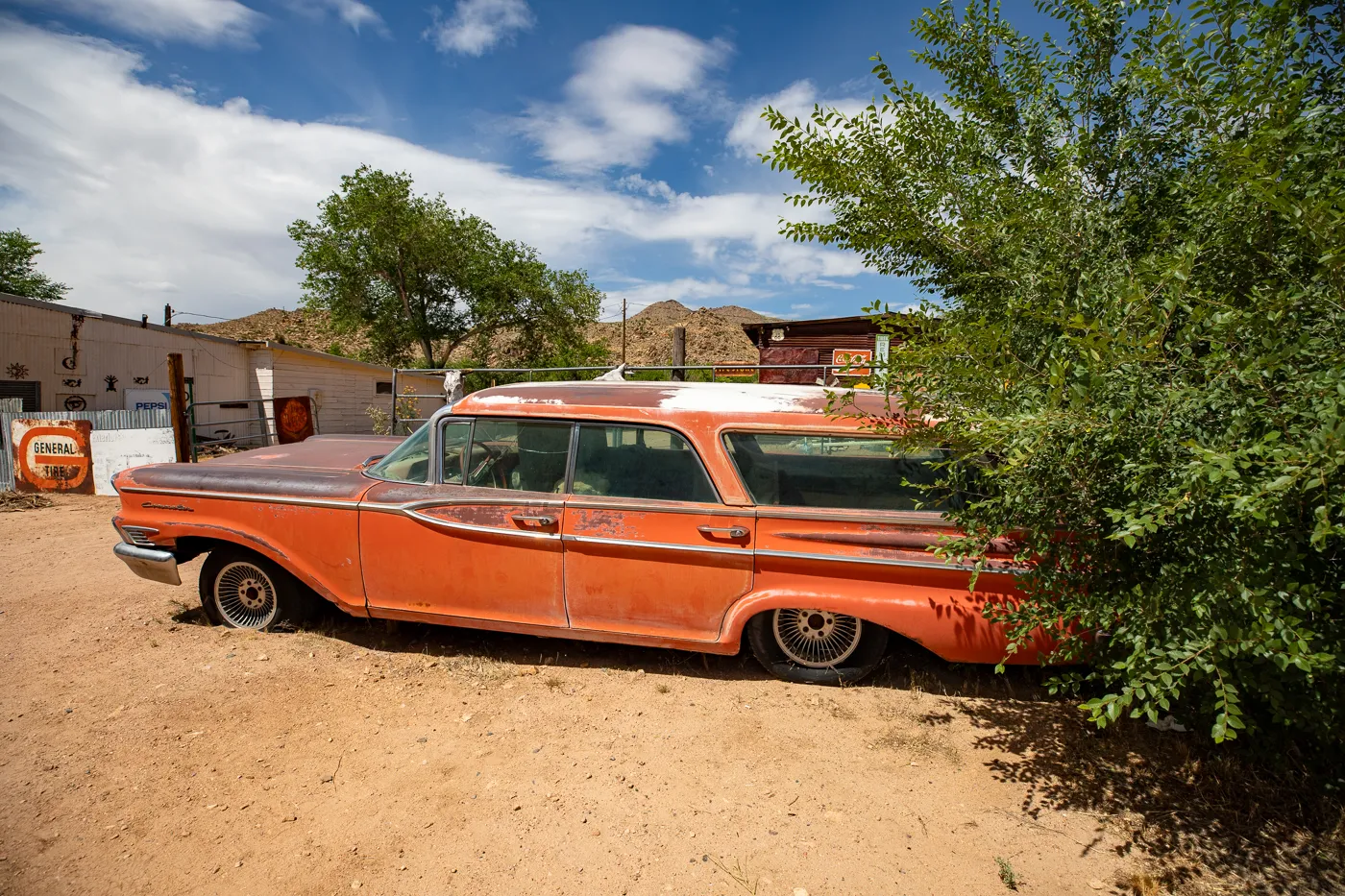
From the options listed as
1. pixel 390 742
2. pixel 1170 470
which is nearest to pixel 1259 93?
pixel 1170 470

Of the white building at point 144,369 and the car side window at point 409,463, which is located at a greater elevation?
the white building at point 144,369

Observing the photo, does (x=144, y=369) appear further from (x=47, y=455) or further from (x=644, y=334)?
(x=644, y=334)

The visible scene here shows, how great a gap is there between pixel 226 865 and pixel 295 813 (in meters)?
0.28

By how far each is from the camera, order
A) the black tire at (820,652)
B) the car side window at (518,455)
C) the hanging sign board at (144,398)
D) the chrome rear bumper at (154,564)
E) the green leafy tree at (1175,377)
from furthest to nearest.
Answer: the hanging sign board at (144,398) → the chrome rear bumper at (154,564) → the car side window at (518,455) → the black tire at (820,652) → the green leafy tree at (1175,377)

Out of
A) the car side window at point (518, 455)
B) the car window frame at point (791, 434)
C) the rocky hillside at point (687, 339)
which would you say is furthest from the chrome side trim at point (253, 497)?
the rocky hillside at point (687, 339)

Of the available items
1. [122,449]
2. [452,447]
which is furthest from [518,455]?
[122,449]

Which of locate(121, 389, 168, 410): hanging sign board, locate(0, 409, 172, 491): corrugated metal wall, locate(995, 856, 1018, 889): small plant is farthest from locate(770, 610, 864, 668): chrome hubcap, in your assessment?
locate(121, 389, 168, 410): hanging sign board

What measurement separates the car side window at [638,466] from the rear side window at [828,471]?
25 cm

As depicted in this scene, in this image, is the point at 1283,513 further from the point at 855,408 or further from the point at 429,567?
the point at 429,567

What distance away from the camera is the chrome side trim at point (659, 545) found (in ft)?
10.8

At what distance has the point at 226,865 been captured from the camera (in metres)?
2.29

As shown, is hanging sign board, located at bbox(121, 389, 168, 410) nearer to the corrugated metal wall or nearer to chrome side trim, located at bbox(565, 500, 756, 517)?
the corrugated metal wall

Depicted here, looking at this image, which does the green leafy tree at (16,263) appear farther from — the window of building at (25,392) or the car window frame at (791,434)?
the car window frame at (791,434)

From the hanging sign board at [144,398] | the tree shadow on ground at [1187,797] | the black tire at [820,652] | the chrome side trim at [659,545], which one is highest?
the hanging sign board at [144,398]
